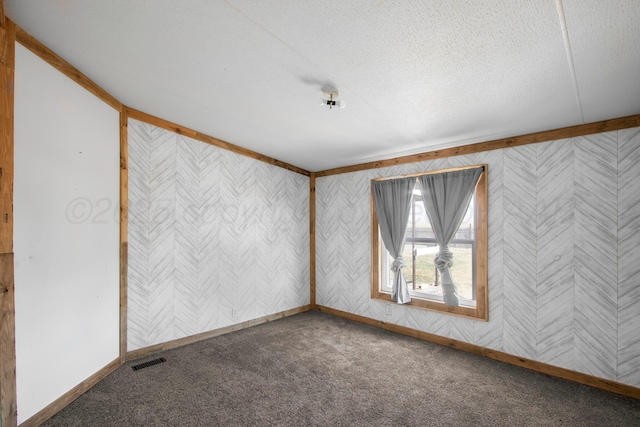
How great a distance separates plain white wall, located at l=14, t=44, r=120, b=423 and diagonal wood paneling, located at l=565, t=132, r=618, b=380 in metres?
4.38

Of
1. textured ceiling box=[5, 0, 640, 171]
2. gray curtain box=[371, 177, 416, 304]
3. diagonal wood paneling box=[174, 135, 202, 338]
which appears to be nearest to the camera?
textured ceiling box=[5, 0, 640, 171]

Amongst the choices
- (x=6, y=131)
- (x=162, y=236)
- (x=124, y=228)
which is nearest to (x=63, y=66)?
(x=6, y=131)

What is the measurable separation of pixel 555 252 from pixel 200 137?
161 inches

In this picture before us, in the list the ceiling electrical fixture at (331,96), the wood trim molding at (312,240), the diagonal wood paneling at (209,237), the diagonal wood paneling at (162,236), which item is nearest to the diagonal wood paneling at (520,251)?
the ceiling electrical fixture at (331,96)

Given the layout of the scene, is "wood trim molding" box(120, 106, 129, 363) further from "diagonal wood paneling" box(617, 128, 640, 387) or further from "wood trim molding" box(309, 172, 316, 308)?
"diagonal wood paneling" box(617, 128, 640, 387)

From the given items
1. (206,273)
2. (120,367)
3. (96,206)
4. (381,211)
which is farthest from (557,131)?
(120,367)

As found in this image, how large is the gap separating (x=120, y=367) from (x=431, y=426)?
275cm

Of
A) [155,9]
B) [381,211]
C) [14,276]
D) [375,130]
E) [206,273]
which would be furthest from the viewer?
[381,211]

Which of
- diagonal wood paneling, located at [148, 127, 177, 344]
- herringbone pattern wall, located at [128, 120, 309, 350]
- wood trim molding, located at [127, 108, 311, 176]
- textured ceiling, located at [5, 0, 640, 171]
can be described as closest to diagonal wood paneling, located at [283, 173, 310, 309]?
herringbone pattern wall, located at [128, 120, 309, 350]

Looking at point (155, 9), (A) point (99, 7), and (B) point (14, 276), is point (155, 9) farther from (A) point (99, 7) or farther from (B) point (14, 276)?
(B) point (14, 276)

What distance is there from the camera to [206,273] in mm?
3453

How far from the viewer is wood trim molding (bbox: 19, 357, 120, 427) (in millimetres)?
1850

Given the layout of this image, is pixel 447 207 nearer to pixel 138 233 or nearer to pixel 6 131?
pixel 138 233

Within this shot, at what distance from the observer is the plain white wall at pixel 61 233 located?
5.88ft
